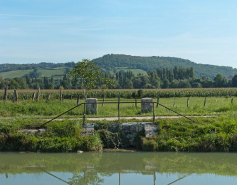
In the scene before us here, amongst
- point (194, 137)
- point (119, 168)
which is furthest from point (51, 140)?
point (194, 137)

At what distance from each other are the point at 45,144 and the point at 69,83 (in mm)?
80131

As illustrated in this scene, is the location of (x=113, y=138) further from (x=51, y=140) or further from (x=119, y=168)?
(x=119, y=168)

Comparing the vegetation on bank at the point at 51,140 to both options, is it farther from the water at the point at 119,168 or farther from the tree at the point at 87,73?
→ the tree at the point at 87,73

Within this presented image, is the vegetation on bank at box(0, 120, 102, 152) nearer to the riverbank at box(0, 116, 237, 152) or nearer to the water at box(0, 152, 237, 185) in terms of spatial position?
the riverbank at box(0, 116, 237, 152)

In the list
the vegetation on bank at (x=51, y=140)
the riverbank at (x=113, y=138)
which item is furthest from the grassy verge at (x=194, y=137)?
the vegetation on bank at (x=51, y=140)

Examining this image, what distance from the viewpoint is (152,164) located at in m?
13.9

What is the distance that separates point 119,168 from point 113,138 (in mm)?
3481

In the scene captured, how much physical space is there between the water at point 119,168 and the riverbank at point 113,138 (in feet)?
1.69

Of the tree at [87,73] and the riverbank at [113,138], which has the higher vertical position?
the tree at [87,73]

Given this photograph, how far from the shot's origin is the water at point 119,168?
11789 millimetres

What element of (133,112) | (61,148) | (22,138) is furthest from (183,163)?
(133,112)

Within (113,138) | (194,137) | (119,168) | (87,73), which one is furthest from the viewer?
(87,73)

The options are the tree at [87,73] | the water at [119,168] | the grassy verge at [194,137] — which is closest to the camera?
the water at [119,168]

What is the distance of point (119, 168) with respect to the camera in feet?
43.6
